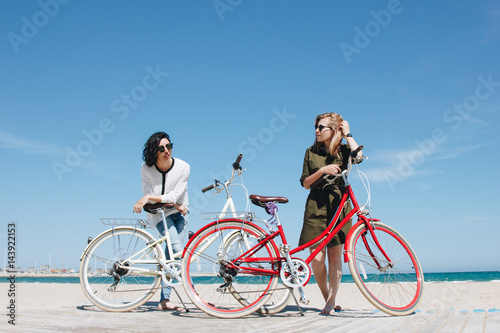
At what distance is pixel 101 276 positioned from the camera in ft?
14.1

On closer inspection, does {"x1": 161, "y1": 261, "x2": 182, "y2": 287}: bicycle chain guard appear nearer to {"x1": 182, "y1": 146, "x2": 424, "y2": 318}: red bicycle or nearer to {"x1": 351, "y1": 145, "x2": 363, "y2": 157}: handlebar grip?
{"x1": 182, "y1": 146, "x2": 424, "y2": 318}: red bicycle

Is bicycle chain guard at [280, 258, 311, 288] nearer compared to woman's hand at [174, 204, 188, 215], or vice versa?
bicycle chain guard at [280, 258, 311, 288]

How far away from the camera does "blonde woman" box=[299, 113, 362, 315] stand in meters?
4.12

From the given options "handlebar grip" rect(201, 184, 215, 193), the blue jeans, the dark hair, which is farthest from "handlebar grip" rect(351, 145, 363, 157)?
the dark hair

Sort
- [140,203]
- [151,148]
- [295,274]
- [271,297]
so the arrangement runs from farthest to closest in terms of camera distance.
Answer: [151,148]
[140,203]
[271,297]
[295,274]

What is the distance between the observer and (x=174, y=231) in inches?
178

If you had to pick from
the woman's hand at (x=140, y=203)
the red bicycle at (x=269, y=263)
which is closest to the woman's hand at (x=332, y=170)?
the red bicycle at (x=269, y=263)

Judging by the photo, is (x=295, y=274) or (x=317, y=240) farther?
(x=317, y=240)

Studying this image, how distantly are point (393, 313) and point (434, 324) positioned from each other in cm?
56

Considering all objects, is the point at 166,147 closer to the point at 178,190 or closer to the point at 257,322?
the point at 178,190

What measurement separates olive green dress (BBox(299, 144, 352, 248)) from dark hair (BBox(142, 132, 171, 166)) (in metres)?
1.71

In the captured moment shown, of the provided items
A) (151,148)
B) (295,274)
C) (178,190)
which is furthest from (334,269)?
(151,148)

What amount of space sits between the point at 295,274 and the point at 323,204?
2.81ft

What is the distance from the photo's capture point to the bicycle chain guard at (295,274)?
3.67 metres
